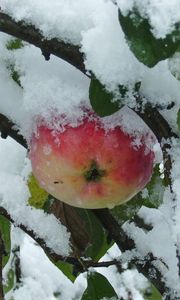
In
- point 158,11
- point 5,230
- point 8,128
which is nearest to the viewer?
point 158,11

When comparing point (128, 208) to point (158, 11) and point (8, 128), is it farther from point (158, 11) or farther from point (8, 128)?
point (158, 11)

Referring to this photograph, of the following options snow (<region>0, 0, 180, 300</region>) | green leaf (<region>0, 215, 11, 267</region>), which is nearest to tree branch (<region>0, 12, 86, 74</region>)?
snow (<region>0, 0, 180, 300</region>)

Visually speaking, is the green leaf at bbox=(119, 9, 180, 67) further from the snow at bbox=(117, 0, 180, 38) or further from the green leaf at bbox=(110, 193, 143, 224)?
the green leaf at bbox=(110, 193, 143, 224)

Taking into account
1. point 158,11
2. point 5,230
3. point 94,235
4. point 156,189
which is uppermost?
point 158,11

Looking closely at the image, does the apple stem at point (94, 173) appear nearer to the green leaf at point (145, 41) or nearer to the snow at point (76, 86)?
the snow at point (76, 86)

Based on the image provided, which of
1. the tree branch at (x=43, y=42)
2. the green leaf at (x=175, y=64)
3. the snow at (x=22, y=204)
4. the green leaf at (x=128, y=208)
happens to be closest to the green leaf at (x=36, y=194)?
the snow at (x=22, y=204)

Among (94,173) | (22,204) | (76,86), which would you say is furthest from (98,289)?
(76,86)
